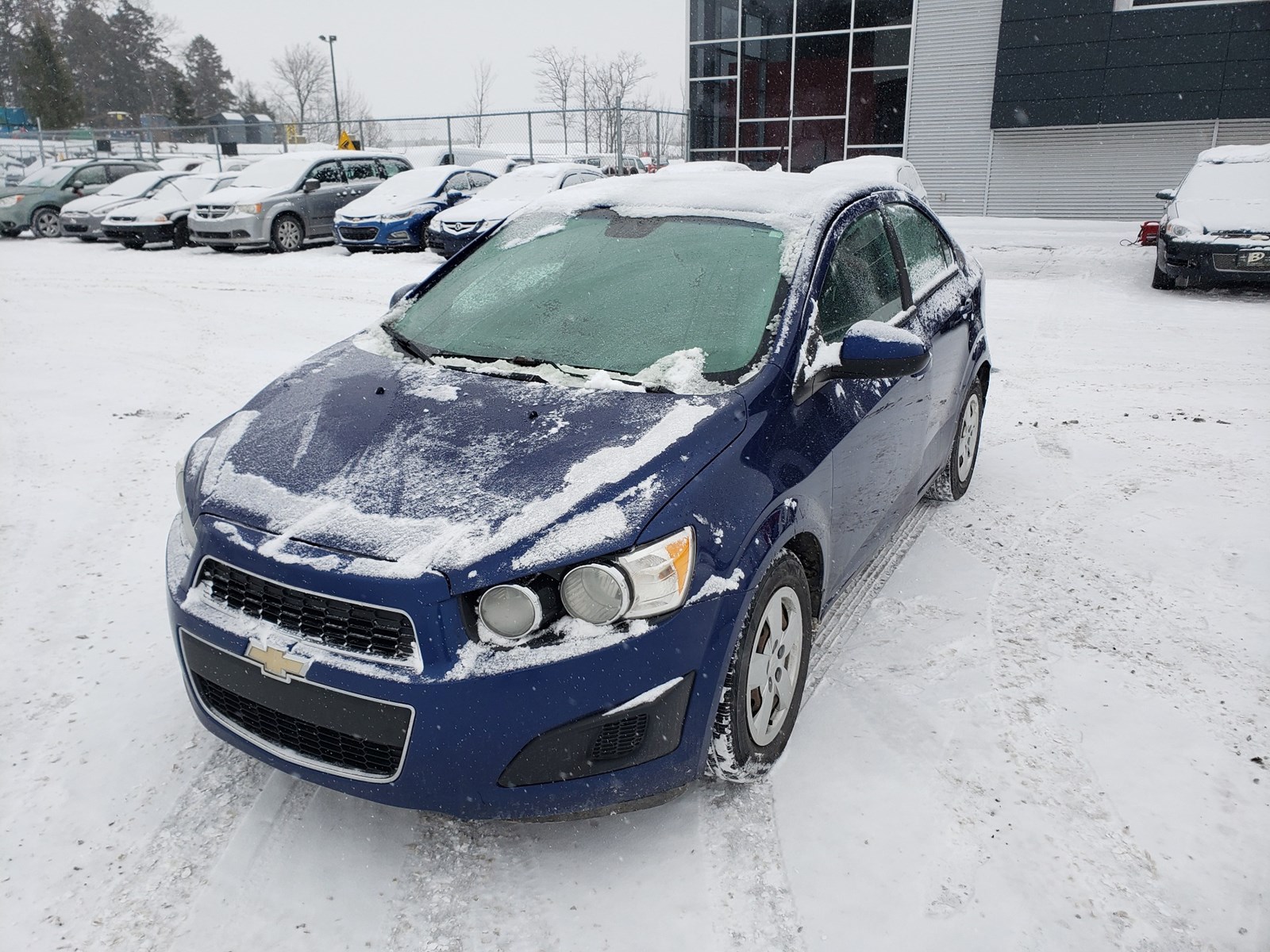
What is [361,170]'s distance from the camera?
16766 millimetres

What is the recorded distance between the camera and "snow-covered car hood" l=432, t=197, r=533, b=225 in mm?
13594

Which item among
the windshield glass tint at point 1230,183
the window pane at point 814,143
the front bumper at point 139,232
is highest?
the window pane at point 814,143

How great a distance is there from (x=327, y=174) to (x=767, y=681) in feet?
52.6

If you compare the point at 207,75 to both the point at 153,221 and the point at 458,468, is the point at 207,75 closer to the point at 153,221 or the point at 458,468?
the point at 153,221

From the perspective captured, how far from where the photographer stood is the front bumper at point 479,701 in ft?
6.46

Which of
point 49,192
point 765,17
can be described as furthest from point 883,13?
point 49,192

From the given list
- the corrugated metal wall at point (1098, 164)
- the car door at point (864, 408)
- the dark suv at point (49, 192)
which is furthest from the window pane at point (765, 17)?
the car door at point (864, 408)

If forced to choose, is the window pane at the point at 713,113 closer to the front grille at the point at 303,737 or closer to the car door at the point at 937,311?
the car door at the point at 937,311

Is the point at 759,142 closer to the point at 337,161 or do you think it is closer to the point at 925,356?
the point at 337,161

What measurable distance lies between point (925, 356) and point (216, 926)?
2442 mm

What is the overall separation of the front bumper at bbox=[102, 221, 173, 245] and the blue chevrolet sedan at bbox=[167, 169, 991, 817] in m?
15.4

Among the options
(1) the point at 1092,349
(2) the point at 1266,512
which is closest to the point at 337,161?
(1) the point at 1092,349

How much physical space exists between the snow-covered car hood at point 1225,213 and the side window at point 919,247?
774cm

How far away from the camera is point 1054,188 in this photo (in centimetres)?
2153
